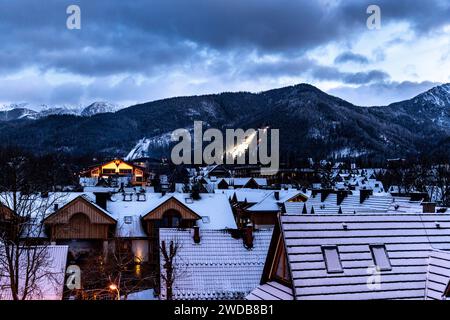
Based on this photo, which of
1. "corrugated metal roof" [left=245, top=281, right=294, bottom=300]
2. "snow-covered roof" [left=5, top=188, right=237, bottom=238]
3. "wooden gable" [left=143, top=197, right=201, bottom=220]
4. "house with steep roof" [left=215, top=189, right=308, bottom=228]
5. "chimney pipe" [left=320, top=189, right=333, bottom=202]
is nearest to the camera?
"corrugated metal roof" [left=245, top=281, right=294, bottom=300]

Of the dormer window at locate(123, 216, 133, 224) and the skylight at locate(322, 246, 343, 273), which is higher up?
the skylight at locate(322, 246, 343, 273)

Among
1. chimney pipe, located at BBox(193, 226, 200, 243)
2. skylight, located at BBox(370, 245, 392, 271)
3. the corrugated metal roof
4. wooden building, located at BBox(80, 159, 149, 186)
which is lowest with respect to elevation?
the corrugated metal roof

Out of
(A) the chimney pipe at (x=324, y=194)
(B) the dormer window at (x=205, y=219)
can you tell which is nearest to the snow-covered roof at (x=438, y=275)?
(B) the dormer window at (x=205, y=219)

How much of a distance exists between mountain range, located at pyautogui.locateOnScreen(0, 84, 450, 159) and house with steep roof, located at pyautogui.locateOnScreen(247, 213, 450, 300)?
117 metres

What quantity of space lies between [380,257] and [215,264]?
20.1 ft

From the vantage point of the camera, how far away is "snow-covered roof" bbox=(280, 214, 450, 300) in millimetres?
7762

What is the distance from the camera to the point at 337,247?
8.38 m

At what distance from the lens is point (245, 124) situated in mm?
133250

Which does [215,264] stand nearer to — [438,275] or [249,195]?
[438,275]

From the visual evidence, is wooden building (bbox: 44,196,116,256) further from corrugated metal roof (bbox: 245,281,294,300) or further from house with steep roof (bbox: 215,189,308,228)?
corrugated metal roof (bbox: 245,281,294,300)

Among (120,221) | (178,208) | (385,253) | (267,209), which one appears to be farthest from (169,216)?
(385,253)

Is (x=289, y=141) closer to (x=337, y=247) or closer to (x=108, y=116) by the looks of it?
(x=108, y=116)

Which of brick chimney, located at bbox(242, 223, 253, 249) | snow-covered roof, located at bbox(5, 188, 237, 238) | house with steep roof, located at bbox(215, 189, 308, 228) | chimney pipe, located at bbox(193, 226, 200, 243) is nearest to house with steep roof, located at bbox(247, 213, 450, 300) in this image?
chimney pipe, located at bbox(193, 226, 200, 243)
